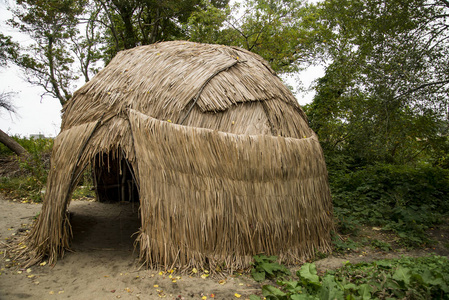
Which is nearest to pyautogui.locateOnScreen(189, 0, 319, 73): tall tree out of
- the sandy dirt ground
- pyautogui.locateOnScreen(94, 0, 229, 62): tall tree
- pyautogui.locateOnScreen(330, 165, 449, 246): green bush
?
pyautogui.locateOnScreen(94, 0, 229, 62): tall tree

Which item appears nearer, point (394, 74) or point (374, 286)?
point (374, 286)

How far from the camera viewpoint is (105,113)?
434cm

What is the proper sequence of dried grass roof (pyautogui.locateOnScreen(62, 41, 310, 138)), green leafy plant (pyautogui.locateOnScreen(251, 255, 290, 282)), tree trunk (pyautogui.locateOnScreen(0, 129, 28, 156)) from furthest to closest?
tree trunk (pyautogui.locateOnScreen(0, 129, 28, 156)) < dried grass roof (pyautogui.locateOnScreen(62, 41, 310, 138)) < green leafy plant (pyautogui.locateOnScreen(251, 255, 290, 282))

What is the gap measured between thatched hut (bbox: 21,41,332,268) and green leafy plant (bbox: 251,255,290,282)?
0.12 meters

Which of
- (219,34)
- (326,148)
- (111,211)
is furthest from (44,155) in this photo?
(326,148)

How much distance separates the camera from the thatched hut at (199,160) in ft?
12.5

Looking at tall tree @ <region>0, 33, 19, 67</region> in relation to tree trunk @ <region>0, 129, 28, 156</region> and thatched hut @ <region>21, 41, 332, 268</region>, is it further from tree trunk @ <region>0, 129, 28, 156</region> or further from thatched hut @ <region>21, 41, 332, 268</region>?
thatched hut @ <region>21, 41, 332, 268</region>

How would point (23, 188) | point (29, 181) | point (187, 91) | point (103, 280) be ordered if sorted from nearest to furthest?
point (103, 280), point (187, 91), point (23, 188), point (29, 181)

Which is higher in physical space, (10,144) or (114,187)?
(10,144)

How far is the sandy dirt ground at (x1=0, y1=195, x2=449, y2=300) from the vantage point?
11.0 feet

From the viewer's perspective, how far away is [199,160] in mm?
3881

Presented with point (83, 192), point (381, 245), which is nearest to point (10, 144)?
point (83, 192)

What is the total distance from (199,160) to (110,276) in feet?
5.82

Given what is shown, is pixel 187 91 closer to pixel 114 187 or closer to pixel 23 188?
pixel 114 187
